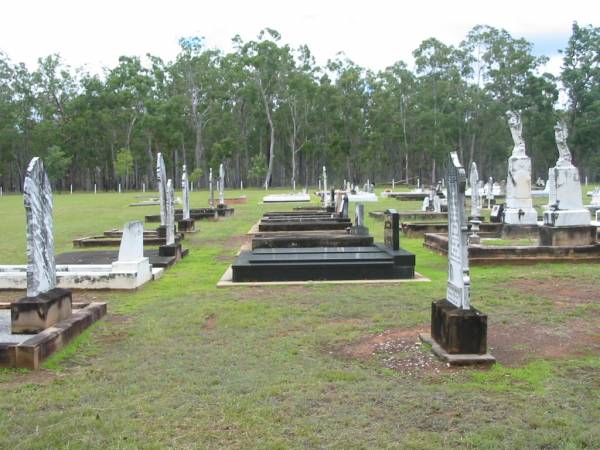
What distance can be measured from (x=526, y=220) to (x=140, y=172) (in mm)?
63068

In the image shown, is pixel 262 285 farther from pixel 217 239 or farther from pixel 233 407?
pixel 217 239

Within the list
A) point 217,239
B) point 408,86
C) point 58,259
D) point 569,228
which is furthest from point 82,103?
point 569,228

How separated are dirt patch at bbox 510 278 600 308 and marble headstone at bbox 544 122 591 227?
3139mm

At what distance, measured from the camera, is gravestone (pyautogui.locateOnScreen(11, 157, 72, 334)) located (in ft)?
19.9

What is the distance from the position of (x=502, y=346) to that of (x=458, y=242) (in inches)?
42.8

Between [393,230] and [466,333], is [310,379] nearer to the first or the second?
[466,333]

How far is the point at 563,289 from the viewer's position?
8922mm

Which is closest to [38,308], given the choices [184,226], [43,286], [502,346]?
[43,286]

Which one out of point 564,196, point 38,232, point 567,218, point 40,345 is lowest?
point 40,345

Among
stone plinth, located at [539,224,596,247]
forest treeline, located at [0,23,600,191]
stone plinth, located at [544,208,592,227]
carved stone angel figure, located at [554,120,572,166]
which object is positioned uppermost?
forest treeline, located at [0,23,600,191]

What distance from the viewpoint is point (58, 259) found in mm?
12328

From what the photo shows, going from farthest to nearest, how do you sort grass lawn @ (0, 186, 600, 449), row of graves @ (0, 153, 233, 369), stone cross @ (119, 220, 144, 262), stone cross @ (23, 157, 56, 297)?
stone cross @ (119, 220, 144, 262), stone cross @ (23, 157, 56, 297), row of graves @ (0, 153, 233, 369), grass lawn @ (0, 186, 600, 449)

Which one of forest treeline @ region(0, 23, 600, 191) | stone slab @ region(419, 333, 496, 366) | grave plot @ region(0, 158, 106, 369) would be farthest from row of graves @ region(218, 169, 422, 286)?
forest treeline @ region(0, 23, 600, 191)

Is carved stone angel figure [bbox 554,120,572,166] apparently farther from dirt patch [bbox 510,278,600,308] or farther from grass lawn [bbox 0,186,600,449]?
grass lawn [bbox 0,186,600,449]
